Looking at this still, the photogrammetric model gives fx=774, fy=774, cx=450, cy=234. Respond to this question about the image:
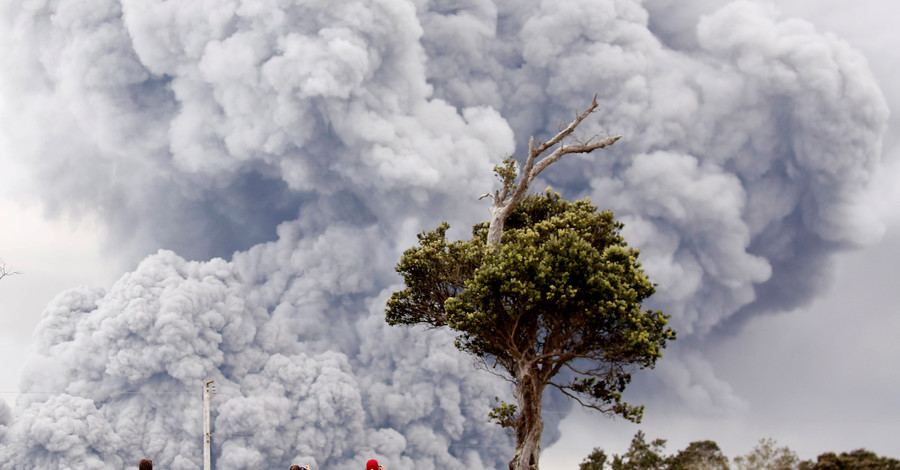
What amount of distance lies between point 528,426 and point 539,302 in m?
3.69

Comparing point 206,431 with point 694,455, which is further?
point 206,431

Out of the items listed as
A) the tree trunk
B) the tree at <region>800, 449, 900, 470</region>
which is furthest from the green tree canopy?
the tree at <region>800, 449, 900, 470</region>

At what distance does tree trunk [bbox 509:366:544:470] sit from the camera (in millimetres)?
22219

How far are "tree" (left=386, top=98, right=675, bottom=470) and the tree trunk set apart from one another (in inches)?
1.1

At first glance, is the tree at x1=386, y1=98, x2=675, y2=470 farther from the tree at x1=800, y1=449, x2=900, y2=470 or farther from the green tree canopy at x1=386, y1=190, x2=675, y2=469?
the tree at x1=800, y1=449, x2=900, y2=470

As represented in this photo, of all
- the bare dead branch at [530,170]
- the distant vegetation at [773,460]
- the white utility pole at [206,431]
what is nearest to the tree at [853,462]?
the distant vegetation at [773,460]

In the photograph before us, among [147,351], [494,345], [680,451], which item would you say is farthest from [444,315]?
[147,351]

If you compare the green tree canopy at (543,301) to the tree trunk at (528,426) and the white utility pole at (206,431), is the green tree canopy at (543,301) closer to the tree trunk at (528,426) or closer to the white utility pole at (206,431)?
the tree trunk at (528,426)

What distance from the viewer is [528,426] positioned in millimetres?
22328

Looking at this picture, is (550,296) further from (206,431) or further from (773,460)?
(206,431)

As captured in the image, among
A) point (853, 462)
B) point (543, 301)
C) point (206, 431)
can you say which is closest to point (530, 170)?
point (543, 301)

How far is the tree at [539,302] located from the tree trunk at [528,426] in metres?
0.03

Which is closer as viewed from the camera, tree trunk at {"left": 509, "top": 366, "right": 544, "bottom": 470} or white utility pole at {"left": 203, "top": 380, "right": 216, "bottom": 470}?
tree trunk at {"left": 509, "top": 366, "right": 544, "bottom": 470}

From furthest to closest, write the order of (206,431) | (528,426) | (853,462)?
(206,431), (528,426), (853,462)
